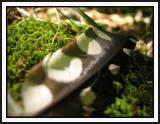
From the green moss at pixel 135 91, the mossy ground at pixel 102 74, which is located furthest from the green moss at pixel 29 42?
the green moss at pixel 135 91

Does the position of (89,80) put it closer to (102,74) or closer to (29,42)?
(102,74)

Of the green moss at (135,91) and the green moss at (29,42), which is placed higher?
the green moss at (29,42)

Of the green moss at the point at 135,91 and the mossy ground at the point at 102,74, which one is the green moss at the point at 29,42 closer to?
the mossy ground at the point at 102,74

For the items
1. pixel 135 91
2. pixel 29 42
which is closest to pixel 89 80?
pixel 135 91

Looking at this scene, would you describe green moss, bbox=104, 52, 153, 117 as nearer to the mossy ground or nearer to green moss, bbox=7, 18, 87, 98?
the mossy ground

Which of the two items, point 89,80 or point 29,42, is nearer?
point 89,80

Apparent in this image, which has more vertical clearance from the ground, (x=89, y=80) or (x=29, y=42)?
(x=29, y=42)

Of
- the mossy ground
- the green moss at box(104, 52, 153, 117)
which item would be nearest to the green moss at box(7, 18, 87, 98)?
the mossy ground
